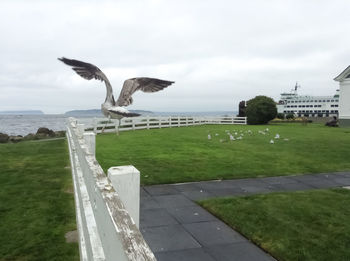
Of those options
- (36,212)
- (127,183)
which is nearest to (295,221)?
(127,183)

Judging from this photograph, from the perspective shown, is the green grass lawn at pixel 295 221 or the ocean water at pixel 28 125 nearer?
the green grass lawn at pixel 295 221

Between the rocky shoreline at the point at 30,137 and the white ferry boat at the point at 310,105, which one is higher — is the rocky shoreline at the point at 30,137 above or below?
below

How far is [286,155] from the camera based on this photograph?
397 inches

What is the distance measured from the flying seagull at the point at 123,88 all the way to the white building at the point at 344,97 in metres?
18.0

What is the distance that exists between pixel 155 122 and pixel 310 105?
51784mm

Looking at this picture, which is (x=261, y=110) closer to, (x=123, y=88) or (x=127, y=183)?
(x=123, y=88)

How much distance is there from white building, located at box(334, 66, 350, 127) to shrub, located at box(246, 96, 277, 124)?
5688 mm

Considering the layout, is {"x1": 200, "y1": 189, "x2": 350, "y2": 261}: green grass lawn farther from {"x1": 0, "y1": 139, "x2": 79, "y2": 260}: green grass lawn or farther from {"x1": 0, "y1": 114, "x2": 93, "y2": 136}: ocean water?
{"x1": 0, "y1": 114, "x2": 93, "y2": 136}: ocean water

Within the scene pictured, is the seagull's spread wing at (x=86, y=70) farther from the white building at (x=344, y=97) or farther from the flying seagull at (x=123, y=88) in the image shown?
the white building at (x=344, y=97)

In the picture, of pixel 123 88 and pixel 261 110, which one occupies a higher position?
pixel 123 88

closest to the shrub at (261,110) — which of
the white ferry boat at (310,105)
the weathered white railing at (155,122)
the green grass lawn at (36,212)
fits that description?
the weathered white railing at (155,122)

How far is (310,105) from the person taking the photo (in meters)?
64.2

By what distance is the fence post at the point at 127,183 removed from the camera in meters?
1.60

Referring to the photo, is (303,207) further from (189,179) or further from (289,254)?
(189,179)
